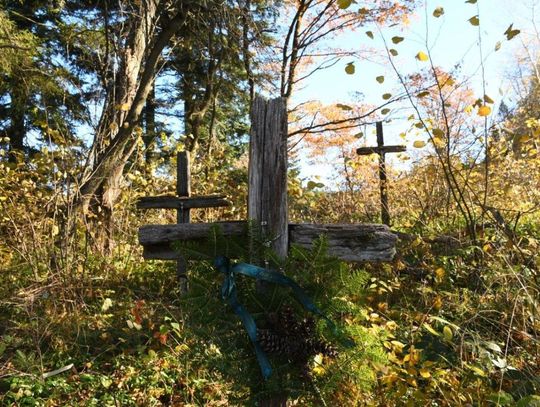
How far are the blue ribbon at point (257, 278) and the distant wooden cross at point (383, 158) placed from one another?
540 cm

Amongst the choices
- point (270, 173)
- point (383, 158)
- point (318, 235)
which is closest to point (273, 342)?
point (318, 235)

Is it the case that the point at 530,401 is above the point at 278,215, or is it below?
below

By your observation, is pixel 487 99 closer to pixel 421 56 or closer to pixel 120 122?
pixel 421 56

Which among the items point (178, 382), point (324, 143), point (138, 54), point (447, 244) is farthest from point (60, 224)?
point (324, 143)

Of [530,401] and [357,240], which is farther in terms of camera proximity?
[357,240]

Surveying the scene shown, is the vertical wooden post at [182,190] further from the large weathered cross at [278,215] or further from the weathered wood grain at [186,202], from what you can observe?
the large weathered cross at [278,215]

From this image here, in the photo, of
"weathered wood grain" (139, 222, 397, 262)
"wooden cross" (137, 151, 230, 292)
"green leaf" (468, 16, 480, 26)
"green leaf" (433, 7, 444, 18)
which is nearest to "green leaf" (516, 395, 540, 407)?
"weathered wood grain" (139, 222, 397, 262)

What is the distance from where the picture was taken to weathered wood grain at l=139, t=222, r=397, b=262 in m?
2.08

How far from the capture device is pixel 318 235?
7.10 feet

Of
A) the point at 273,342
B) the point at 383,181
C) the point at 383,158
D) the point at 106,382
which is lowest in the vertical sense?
the point at 106,382

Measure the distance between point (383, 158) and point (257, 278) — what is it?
6767 mm

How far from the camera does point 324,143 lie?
43.0 ft

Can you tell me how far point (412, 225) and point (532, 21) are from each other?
126 inches

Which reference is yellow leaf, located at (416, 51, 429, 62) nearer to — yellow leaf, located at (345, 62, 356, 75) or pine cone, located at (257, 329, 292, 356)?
yellow leaf, located at (345, 62, 356, 75)
